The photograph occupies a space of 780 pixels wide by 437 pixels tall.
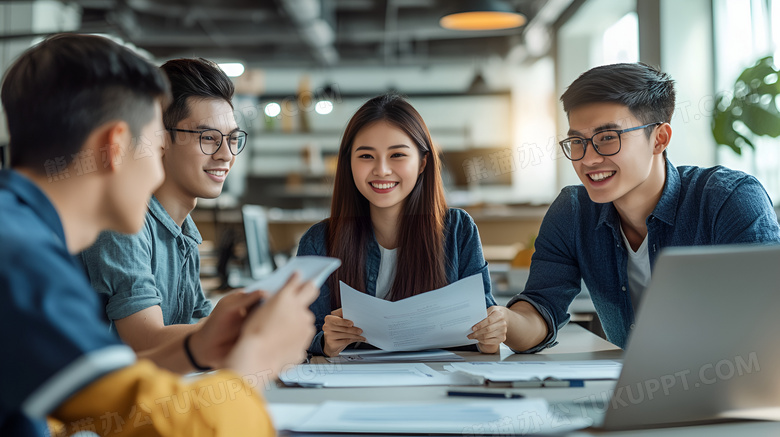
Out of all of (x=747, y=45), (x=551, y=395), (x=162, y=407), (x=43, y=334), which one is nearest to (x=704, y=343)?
(x=551, y=395)

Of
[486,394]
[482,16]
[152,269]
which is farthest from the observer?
[482,16]

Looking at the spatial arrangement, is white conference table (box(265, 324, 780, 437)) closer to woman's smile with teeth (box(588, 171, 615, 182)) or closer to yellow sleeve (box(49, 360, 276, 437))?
yellow sleeve (box(49, 360, 276, 437))

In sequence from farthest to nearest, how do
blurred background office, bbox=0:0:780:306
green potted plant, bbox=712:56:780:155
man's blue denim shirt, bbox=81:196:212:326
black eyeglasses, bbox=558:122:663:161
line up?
blurred background office, bbox=0:0:780:306 → green potted plant, bbox=712:56:780:155 → black eyeglasses, bbox=558:122:663:161 → man's blue denim shirt, bbox=81:196:212:326

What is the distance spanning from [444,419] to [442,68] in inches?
385

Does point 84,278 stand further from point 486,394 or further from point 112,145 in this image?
point 486,394

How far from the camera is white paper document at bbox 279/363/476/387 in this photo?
118cm

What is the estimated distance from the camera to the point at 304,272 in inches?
33.9

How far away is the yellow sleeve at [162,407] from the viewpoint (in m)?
0.62

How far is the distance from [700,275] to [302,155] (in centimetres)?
941

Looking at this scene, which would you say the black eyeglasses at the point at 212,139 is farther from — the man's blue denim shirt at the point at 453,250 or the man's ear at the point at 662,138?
the man's ear at the point at 662,138

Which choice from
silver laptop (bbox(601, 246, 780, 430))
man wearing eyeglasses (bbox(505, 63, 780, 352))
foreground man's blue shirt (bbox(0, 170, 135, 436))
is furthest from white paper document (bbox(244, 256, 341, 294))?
man wearing eyeglasses (bbox(505, 63, 780, 352))

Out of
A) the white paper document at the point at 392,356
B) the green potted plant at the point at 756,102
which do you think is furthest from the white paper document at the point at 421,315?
the green potted plant at the point at 756,102

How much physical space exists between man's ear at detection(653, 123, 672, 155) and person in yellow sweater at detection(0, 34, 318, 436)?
1.23 meters

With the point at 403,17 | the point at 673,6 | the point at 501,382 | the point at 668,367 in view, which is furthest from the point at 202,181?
the point at 403,17
